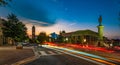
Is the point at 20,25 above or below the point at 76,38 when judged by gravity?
above

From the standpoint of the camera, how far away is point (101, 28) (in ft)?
207

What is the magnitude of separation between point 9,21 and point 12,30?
4.04 metres

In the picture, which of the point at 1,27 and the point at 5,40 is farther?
the point at 5,40

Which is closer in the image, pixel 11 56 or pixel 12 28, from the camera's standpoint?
pixel 11 56

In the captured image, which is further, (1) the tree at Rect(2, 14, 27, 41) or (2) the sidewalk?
(1) the tree at Rect(2, 14, 27, 41)

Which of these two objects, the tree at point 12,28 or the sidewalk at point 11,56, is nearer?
the sidewalk at point 11,56

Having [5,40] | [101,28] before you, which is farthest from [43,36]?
[101,28]

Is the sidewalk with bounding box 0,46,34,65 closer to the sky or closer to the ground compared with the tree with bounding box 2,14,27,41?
closer to the ground

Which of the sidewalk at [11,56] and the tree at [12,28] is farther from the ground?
the tree at [12,28]

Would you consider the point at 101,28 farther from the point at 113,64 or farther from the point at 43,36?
the point at 43,36

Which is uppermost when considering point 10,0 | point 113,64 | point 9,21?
point 9,21

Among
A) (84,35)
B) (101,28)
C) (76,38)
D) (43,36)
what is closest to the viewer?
(101,28)

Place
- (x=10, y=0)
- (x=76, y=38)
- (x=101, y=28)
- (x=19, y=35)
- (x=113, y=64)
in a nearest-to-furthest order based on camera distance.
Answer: (x=10, y=0) < (x=113, y=64) < (x=101, y=28) < (x=76, y=38) < (x=19, y=35)

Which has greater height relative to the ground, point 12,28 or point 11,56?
point 12,28
